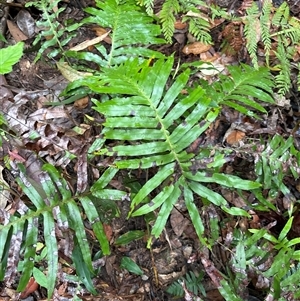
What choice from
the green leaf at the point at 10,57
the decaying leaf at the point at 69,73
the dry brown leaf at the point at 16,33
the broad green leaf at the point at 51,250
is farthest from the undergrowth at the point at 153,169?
the dry brown leaf at the point at 16,33

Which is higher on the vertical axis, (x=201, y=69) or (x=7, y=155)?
(x=201, y=69)

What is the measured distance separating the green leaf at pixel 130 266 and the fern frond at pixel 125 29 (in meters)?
1.12

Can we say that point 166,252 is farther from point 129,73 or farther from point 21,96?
point 21,96

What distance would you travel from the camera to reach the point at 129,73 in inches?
87.0

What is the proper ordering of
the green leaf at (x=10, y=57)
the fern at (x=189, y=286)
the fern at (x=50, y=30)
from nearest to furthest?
the green leaf at (x=10, y=57), the fern at (x=189, y=286), the fern at (x=50, y=30)

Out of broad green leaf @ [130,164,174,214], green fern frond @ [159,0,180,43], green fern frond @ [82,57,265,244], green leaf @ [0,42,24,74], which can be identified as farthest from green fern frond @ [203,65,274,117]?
green leaf @ [0,42,24,74]

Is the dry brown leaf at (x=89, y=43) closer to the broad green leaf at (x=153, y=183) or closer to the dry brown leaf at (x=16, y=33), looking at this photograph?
the dry brown leaf at (x=16, y=33)

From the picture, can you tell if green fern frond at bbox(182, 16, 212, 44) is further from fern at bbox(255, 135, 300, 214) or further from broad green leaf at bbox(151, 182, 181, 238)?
broad green leaf at bbox(151, 182, 181, 238)

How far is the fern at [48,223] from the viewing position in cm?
205

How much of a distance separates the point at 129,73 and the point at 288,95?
3.73 ft

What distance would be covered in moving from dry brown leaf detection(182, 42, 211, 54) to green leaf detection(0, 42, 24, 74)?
1.30 meters

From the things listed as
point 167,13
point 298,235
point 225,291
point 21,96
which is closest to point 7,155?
point 21,96

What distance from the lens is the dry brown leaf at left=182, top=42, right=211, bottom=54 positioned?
9.18 feet

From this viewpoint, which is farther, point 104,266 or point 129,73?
point 104,266
